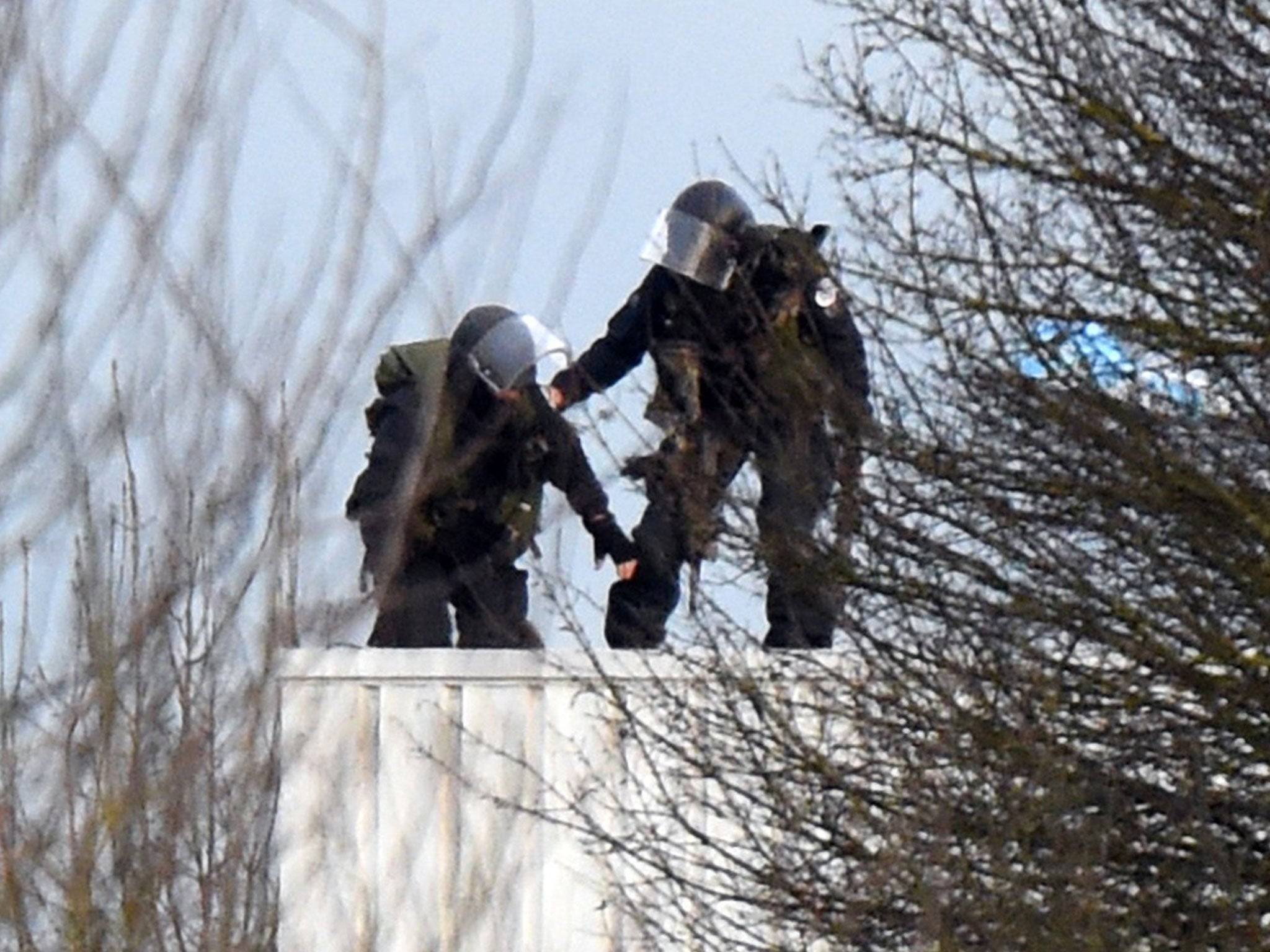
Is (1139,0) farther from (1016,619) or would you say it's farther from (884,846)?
(884,846)

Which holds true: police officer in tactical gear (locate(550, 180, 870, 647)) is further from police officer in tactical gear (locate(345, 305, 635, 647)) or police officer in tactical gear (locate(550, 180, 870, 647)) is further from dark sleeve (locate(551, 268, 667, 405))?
police officer in tactical gear (locate(345, 305, 635, 647))

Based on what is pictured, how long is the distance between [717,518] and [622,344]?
0.78 meters

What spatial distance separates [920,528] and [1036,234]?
0.92m

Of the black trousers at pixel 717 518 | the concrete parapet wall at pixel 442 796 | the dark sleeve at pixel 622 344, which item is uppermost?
the dark sleeve at pixel 622 344

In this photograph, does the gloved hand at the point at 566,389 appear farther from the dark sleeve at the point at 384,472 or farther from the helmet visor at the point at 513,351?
the dark sleeve at the point at 384,472

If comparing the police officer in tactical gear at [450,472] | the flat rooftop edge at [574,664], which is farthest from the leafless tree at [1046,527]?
the police officer in tactical gear at [450,472]

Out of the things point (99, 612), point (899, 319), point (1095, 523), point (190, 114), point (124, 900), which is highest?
point (899, 319)

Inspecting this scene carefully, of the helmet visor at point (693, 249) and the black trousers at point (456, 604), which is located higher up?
the helmet visor at point (693, 249)

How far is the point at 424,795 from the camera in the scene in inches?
293

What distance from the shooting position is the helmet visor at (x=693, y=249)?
8680mm

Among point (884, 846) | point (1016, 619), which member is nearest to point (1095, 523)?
point (1016, 619)

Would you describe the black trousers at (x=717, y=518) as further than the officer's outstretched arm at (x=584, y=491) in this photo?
Yes

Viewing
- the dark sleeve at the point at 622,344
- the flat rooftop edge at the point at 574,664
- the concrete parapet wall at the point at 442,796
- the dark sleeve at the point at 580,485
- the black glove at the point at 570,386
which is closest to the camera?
the concrete parapet wall at the point at 442,796

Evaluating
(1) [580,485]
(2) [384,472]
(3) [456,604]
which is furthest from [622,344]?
(2) [384,472]
